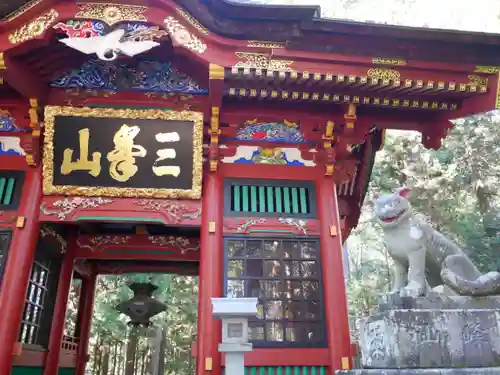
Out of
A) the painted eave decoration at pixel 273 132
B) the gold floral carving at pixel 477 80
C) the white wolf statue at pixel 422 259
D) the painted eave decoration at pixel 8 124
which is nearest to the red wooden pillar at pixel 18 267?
the painted eave decoration at pixel 8 124

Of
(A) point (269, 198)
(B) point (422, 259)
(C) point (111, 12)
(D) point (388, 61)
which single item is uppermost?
(C) point (111, 12)

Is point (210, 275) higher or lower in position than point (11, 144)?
lower

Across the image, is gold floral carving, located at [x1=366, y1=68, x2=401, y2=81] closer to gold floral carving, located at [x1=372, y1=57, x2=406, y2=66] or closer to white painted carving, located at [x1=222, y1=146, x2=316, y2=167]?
gold floral carving, located at [x1=372, y1=57, x2=406, y2=66]

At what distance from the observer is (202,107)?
22.1 feet

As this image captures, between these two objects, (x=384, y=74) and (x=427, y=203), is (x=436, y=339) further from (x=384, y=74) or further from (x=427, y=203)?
(x=427, y=203)

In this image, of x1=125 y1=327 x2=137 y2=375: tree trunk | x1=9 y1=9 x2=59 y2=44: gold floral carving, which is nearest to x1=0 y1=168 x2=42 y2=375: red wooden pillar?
x1=9 y1=9 x2=59 y2=44: gold floral carving

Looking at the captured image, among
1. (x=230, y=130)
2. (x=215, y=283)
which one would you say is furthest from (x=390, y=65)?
(x=215, y=283)

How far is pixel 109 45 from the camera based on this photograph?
5.62 metres

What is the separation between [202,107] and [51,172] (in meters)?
2.26

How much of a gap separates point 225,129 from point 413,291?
3.66m

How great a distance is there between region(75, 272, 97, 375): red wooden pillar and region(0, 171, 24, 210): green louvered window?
3.97m

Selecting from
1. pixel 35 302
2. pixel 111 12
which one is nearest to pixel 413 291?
pixel 111 12

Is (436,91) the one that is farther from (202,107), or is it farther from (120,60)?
(120,60)

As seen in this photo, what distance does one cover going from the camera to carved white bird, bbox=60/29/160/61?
5559 mm
